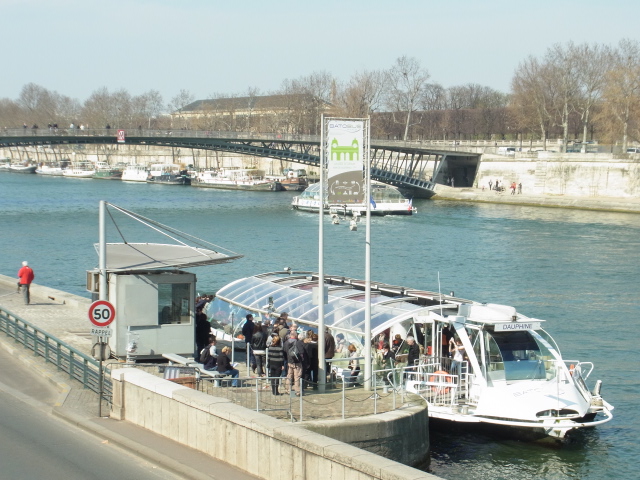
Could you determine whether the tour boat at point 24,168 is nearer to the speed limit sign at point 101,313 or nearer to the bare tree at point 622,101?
the bare tree at point 622,101

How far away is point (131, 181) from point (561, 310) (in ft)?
319

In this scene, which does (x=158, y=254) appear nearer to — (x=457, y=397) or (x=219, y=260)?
(x=219, y=260)

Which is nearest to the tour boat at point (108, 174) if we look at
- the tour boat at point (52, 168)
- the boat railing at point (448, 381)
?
the tour boat at point (52, 168)

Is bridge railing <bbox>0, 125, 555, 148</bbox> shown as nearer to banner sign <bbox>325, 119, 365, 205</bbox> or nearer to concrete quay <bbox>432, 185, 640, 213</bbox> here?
concrete quay <bbox>432, 185, 640, 213</bbox>

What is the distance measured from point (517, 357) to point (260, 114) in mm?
119820

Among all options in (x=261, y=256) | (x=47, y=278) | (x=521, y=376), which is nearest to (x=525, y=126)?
(x=261, y=256)

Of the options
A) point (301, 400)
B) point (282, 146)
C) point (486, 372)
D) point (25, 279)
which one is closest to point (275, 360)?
point (301, 400)

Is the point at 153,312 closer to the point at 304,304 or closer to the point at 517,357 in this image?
the point at 304,304

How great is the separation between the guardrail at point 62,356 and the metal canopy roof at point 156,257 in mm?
1528

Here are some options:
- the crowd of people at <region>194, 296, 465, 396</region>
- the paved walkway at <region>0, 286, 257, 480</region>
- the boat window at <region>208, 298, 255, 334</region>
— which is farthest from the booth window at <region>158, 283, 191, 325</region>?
the boat window at <region>208, 298, 255, 334</region>

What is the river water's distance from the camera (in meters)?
15.9

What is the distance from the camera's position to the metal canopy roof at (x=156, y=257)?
1558 cm

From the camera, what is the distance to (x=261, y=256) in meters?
43.2

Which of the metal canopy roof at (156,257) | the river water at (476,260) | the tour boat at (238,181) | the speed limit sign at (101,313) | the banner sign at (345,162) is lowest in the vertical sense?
the tour boat at (238,181)
